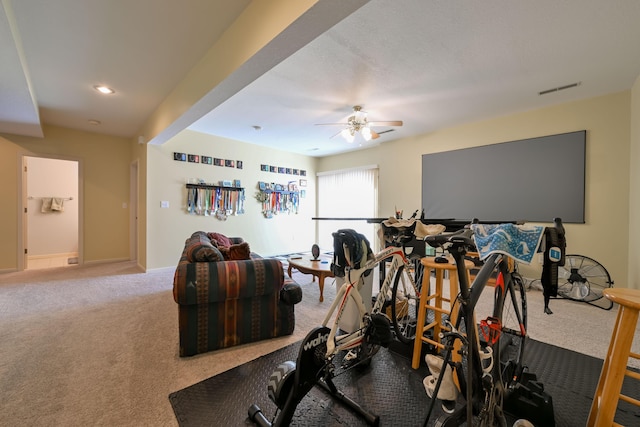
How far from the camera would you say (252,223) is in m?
5.77

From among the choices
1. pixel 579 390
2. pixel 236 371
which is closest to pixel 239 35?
pixel 236 371

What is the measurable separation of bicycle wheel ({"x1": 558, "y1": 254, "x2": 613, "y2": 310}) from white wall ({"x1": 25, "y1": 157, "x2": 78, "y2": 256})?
9458 mm

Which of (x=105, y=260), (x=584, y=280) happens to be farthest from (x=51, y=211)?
(x=584, y=280)

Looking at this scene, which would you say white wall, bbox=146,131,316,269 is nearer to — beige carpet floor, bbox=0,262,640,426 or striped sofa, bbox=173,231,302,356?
beige carpet floor, bbox=0,262,640,426

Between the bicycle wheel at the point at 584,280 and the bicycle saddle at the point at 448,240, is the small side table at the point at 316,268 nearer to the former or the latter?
the bicycle saddle at the point at 448,240

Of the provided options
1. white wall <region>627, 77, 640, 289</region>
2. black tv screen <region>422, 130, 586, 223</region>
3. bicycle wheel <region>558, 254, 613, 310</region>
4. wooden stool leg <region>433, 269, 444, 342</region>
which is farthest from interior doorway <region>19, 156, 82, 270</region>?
white wall <region>627, 77, 640, 289</region>

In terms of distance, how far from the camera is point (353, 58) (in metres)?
2.50

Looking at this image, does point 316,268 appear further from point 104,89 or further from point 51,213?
point 51,213

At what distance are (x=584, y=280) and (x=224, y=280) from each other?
4.14m

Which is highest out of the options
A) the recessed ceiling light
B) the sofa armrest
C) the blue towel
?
the recessed ceiling light

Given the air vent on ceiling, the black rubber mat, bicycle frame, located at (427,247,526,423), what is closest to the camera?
bicycle frame, located at (427,247,526,423)

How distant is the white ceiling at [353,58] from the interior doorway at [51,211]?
2.41 m

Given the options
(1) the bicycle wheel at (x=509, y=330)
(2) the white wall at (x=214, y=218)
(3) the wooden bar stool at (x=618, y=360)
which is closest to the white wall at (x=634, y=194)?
(1) the bicycle wheel at (x=509, y=330)

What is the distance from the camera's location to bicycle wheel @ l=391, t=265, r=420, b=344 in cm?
195
